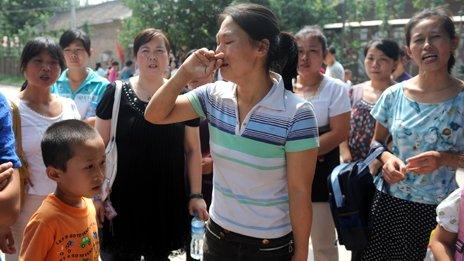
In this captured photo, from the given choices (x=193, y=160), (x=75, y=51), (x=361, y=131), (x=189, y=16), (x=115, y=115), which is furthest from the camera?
(x=189, y=16)

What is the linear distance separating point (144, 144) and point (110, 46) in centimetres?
3073

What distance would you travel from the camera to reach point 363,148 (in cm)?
352

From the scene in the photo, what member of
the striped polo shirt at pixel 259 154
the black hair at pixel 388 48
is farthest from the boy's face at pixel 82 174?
the black hair at pixel 388 48

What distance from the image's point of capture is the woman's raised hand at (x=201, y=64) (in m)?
1.99

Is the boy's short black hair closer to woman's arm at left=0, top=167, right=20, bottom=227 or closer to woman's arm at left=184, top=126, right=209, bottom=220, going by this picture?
woman's arm at left=0, top=167, right=20, bottom=227

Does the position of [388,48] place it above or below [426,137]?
above

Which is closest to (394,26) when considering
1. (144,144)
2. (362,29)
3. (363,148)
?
(362,29)

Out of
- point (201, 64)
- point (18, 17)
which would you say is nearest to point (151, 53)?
point (201, 64)

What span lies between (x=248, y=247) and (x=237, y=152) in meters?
0.40

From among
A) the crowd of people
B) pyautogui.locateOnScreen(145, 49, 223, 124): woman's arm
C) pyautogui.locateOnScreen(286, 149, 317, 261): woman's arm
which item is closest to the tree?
the crowd of people

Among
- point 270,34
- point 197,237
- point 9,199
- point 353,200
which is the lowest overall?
point 197,237

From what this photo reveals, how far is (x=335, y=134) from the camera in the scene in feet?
10.3

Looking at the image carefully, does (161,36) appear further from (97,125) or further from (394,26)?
(394,26)

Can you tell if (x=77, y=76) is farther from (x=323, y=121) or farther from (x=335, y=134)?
(x=335, y=134)
